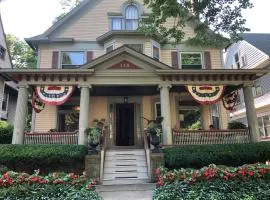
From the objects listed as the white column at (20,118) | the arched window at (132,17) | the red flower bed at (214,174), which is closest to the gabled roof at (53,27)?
the arched window at (132,17)

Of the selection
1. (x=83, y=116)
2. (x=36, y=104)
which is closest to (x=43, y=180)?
(x=83, y=116)

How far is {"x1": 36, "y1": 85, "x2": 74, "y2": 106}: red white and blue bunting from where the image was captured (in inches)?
465

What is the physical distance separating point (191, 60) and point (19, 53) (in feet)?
80.5

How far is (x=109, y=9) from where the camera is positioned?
16500mm

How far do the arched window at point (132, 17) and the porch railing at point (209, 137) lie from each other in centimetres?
751

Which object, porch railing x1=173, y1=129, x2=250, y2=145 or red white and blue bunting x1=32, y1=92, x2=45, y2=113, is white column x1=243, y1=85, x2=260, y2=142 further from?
red white and blue bunting x1=32, y1=92, x2=45, y2=113

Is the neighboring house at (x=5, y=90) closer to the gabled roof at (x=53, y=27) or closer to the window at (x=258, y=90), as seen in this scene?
the gabled roof at (x=53, y=27)

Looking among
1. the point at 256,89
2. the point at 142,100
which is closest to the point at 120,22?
the point at 142,100

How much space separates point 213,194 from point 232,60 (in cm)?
2197

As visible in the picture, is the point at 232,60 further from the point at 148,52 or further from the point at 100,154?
the point at 100,154

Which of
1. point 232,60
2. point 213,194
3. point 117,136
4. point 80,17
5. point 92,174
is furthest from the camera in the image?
point 232,60

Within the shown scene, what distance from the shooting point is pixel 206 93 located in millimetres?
12289

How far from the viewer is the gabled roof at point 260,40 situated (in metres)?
20.5

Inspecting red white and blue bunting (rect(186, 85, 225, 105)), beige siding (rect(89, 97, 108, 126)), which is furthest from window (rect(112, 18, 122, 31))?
red white and blue bunting (rect(186, 85, 225, 105))
